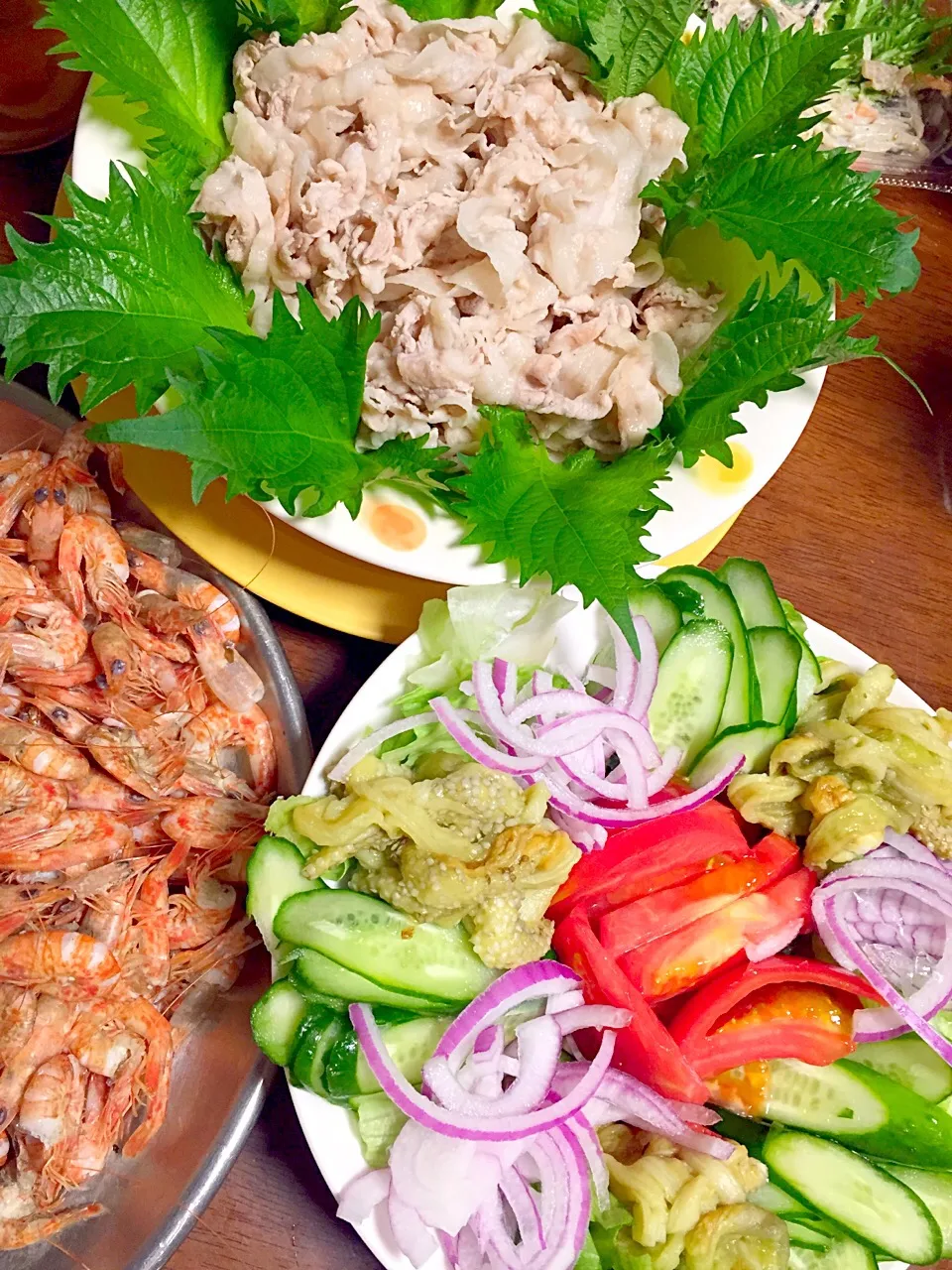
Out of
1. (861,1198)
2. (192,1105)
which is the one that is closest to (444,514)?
(192,1105)

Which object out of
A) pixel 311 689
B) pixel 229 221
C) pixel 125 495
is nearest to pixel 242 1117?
pixel 311 689

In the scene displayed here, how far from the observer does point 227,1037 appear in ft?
4.40

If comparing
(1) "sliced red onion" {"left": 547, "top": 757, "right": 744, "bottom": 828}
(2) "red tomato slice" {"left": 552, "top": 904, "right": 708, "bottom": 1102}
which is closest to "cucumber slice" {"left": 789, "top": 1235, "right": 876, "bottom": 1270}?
(2) "red tomato slice" {"left": 552, "top": 904, "right": 708, "bottom": 1102}

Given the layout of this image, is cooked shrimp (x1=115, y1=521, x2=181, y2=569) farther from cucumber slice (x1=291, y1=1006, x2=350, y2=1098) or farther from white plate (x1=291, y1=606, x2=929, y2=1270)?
cucumber slice (x1=291, y1=1006, x2=350, y2=1098)

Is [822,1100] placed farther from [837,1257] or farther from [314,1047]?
[314,1047]

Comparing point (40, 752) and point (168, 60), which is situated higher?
point (168, 60)

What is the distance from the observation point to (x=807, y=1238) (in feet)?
4.00

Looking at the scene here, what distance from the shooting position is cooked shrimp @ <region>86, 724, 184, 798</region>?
1436 mm

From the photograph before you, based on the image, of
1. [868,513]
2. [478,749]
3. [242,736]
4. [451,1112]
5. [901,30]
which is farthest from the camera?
[901,30]

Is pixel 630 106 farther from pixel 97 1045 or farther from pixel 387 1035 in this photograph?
pixel 97 1045

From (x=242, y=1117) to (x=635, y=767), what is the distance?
64 centimetres

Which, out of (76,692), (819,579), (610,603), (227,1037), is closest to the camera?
(610,603)

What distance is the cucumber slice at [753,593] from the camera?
1.38 m

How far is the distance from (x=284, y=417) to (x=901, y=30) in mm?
1687
